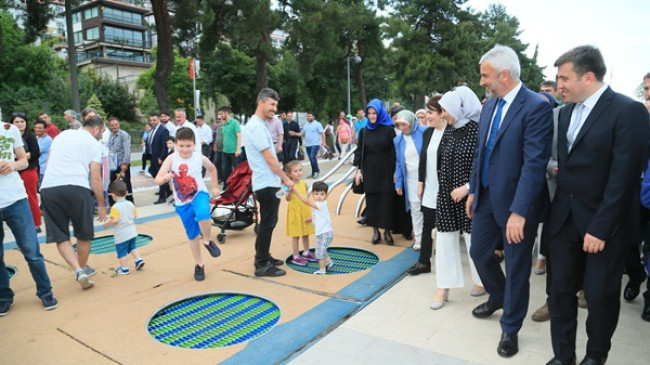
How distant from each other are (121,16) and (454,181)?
74718 mm

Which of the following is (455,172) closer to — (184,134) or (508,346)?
(508,346)

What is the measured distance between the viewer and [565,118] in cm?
273

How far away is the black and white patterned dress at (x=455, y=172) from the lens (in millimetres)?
3750

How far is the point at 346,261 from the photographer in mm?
5270

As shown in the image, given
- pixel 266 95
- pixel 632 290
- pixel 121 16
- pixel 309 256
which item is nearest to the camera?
pixel 632 290

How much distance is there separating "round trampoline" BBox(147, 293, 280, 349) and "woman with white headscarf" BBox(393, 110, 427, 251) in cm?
209

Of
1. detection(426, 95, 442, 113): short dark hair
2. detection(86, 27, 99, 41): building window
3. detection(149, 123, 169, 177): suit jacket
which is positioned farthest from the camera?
detection(86, 27, 99, 41): building window

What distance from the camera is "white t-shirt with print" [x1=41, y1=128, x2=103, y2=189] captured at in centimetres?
434

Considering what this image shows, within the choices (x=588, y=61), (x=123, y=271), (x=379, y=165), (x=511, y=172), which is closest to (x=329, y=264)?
(x=379, y=165)

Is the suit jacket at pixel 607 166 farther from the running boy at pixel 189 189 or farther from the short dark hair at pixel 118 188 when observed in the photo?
the short dark hair at pixel 118 188

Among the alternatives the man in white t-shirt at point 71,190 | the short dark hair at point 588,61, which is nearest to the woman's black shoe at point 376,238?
the man in white t-shirt at point 71,190

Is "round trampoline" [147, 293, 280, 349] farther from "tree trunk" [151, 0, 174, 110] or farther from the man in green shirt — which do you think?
"tree trunk" [151, 0, 174, 110]

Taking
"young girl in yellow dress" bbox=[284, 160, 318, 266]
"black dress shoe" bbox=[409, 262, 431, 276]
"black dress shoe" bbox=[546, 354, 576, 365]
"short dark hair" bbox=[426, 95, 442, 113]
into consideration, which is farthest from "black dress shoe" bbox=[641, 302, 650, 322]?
"young girl in yellow dress" bbox=[284, 160, 318, 266]

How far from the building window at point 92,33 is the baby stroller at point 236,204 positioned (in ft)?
231
